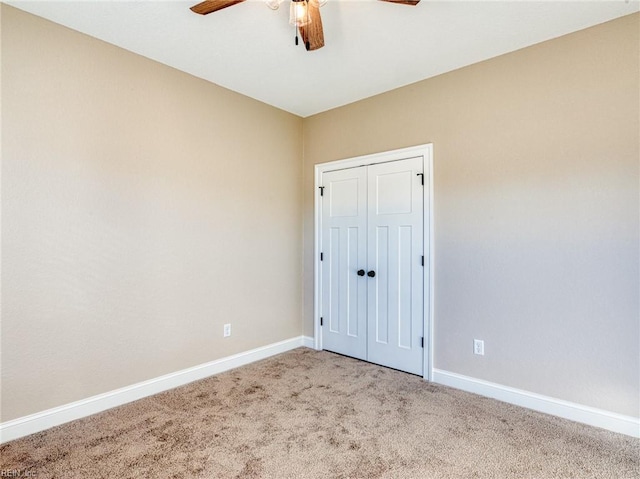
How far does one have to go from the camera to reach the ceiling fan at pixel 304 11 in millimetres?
1731

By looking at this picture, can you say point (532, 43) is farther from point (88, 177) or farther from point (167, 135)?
point (88, 177)

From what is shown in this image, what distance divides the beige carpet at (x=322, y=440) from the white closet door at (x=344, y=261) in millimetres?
829

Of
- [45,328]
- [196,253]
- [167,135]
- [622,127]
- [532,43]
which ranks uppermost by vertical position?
[532,43]

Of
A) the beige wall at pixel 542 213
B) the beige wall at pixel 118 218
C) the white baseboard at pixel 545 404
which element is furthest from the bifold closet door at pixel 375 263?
the beige wall at pixel 118 218

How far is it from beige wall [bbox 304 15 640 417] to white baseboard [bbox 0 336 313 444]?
1848mm

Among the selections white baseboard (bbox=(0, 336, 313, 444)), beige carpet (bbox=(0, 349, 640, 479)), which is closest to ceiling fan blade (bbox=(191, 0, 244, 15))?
beige carpet (bbox=(0, 349, 640, 479))

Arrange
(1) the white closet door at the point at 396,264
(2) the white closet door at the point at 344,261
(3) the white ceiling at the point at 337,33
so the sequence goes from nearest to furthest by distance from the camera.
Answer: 1. (3) the white ceiling at the point at 337,33
2. (1) the white closet door at the point at 396,264
3. (2) the white closet door at the point at 344,261

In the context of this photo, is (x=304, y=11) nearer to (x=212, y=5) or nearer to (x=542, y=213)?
(x=212, y=5)

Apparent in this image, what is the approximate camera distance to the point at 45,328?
7.21 feet

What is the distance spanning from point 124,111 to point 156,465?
2381 millimetres

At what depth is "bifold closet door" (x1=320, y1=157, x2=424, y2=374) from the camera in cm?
309

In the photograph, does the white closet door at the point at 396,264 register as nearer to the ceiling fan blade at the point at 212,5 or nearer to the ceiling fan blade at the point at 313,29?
the ceiling fan blade at the point at 313,29

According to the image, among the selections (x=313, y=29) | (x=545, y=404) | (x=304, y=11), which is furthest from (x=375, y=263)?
(x=304, y=11)

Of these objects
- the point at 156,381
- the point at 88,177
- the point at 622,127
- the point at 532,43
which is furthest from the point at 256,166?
the point at 622,127
